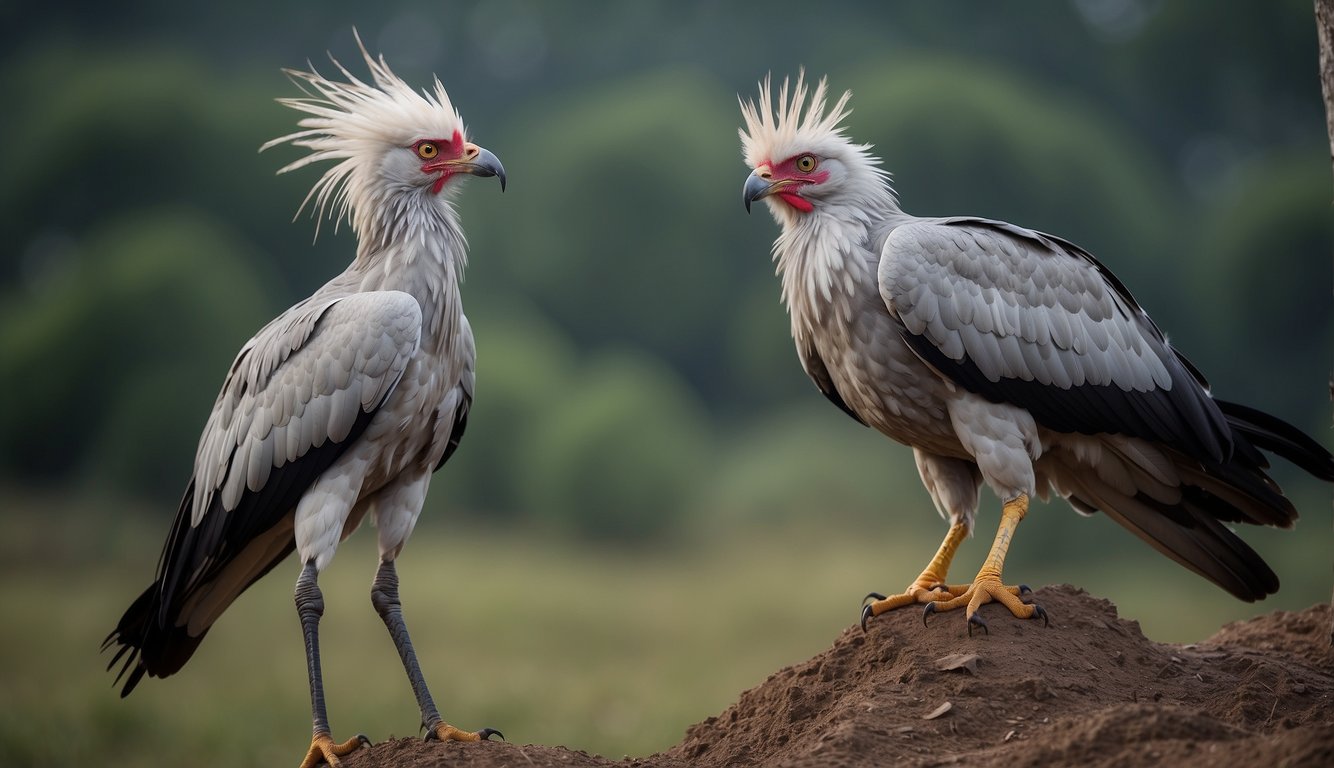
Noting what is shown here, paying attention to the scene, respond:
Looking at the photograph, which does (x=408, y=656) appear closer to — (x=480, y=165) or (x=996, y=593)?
(x=480, y=165)

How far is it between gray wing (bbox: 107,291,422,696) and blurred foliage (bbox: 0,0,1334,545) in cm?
956

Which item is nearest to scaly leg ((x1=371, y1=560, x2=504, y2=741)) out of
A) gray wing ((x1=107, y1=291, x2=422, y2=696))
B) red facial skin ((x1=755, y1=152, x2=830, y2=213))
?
gray wing ((x1=107, y1=291, x2=422, y2=696))

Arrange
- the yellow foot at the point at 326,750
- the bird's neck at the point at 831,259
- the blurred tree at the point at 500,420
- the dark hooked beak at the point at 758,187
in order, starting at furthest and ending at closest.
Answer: the blurred tree at the point at 500,420 → the dark hooked beak at the point at 758,187 → the bird's neck at the point at 831,259 → the yellow foot at the point at 326,750

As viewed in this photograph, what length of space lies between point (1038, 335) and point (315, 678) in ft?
12.3

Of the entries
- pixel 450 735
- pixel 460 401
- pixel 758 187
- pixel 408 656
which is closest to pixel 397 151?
pixel 460 401

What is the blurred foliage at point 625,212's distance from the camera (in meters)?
15.1

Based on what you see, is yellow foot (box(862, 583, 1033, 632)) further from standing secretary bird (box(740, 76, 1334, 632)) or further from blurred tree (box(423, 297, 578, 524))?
blurred tree (box(423, 297, 578, 524))

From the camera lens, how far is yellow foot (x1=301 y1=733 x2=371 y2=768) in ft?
16.6

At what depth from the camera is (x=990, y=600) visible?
5.48 meters

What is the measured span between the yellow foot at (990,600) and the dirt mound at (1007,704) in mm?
52

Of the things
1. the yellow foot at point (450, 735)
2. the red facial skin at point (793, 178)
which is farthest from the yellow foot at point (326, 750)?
the red facial skin at point (793, 178)

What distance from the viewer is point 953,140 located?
49.6 feet

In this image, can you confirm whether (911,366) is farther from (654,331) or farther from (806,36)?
(806,36)

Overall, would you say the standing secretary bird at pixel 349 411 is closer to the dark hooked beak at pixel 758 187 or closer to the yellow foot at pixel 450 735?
the yellow foot at pixel 450 735
